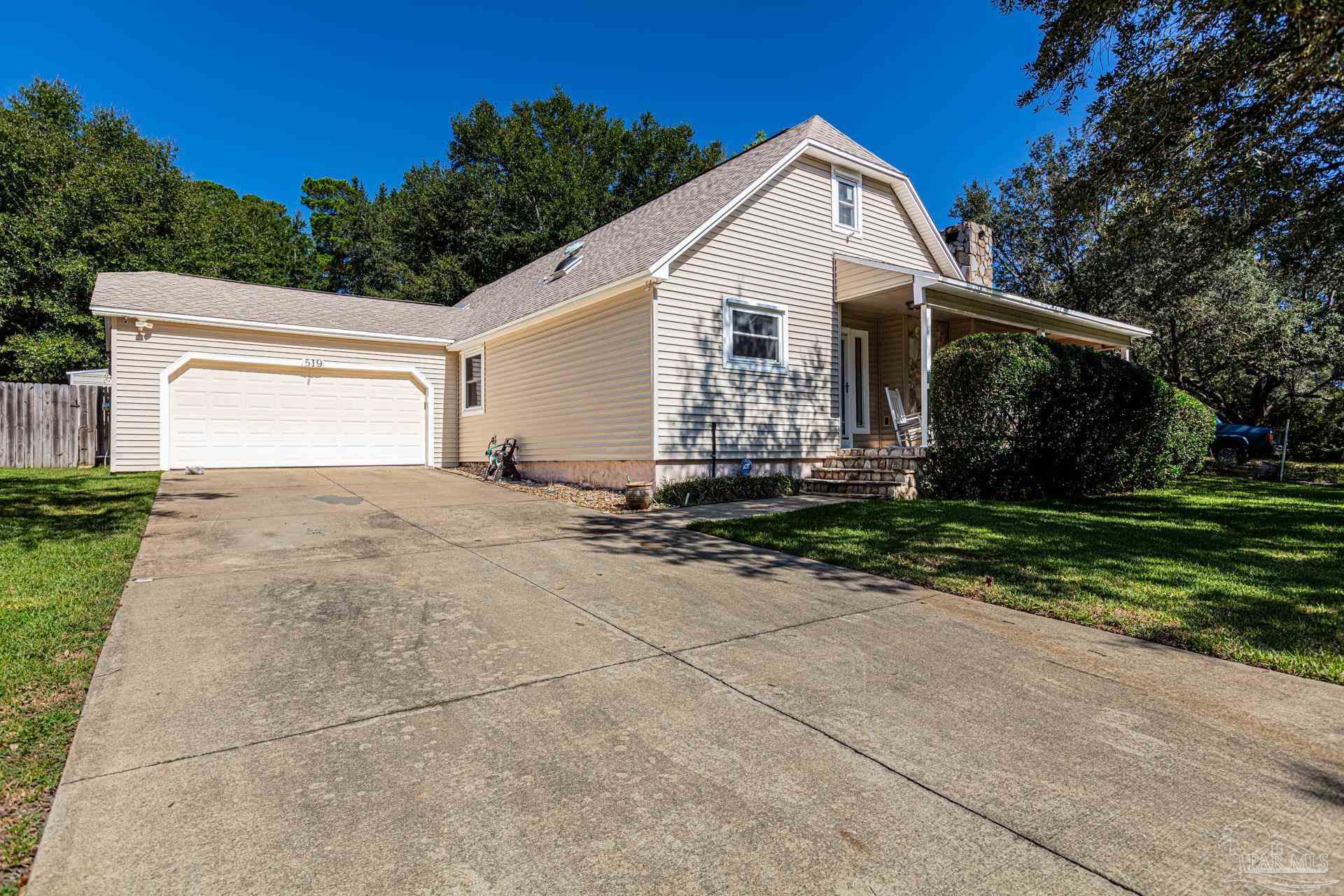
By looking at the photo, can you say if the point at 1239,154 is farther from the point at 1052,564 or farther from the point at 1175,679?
the point at 1175,679

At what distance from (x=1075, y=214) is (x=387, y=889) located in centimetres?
1161

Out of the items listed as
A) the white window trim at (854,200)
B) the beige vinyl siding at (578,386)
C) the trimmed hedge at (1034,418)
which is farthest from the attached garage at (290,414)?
the trimmed hedge at (1034,418)

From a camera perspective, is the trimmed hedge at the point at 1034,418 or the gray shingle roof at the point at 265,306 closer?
the trimmed hedge at the point at 1034,418

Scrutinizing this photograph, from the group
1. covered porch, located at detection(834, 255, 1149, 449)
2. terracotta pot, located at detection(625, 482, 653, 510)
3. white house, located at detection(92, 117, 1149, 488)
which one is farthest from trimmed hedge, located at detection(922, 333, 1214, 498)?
terracotta pot, located at detection(625, 482, 653, 510)

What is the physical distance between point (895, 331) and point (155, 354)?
15236mm

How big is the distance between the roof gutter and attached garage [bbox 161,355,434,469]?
0.70m

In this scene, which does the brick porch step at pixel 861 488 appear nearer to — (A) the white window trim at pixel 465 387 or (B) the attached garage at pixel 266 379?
(A) the white window trim at pixel 465 387

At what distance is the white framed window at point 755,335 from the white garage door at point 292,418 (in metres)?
8.76

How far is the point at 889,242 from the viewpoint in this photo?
14.1 metres

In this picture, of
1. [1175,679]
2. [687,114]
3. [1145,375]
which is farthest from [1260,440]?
[687,114]

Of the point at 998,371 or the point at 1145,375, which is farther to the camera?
the point at 1145,375

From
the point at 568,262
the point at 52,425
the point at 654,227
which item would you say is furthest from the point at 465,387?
the point at 52,425

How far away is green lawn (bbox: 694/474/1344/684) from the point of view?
4207mm

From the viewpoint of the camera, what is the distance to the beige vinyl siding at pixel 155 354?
507 inches
